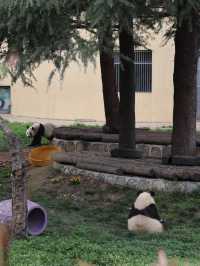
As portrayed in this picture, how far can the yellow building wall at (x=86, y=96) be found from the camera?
20.0 m

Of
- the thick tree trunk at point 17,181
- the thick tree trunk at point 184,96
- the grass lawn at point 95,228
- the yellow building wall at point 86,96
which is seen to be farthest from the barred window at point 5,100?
the thick tree trunk at point 17,181

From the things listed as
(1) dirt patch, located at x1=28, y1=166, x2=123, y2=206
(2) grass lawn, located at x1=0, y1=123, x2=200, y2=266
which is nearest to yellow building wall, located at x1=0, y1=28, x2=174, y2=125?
(1) dirt patch, located at x1=28, y1=166, x2=123, y2=206

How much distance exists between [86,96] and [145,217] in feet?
51.8

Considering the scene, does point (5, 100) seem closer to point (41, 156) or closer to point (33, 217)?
point (41, 156)

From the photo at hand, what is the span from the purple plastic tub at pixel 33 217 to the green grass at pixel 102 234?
0.11 metres

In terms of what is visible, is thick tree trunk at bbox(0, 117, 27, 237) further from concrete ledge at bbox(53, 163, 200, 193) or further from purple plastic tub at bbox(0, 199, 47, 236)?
concrete ledge at bbox(53, 163, 200, 193)

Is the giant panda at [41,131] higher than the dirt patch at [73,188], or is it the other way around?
the giant panda at [41,131]

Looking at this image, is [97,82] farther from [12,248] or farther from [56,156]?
[12,248]

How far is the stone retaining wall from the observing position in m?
11.2

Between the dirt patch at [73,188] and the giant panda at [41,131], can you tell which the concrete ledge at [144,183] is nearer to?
the dirt patch at [73,188]

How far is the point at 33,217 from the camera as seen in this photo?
600 centimetres

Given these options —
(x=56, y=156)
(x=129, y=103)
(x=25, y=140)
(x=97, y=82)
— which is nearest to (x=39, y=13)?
(x=129, y=103)

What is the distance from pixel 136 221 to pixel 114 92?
6.42 metres

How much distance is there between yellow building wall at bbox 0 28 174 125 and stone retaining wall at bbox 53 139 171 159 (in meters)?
6.32
